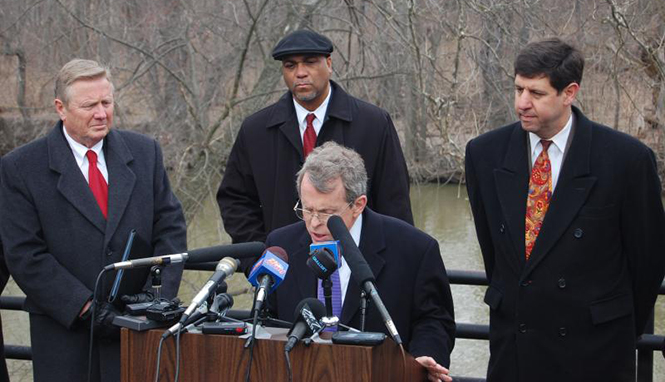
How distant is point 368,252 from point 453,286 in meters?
6.67

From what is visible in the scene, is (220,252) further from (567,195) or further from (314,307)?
(567,195)

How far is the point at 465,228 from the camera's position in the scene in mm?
11914

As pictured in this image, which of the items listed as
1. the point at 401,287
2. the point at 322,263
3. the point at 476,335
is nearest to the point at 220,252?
the point at 322,263

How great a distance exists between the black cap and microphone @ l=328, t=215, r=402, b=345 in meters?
1.98

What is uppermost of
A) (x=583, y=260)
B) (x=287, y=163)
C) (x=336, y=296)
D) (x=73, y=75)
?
(x=73, y=75)

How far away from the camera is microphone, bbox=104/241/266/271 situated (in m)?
3.14

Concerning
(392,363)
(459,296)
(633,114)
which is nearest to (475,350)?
(459,296)

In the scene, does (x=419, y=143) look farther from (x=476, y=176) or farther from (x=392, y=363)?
(x=392, y=363)

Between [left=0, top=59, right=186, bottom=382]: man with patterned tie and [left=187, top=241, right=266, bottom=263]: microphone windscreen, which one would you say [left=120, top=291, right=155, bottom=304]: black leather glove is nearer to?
[left=187, top=241, right=266, bottom=263]: microphone windscreen

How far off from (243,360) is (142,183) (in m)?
1.73

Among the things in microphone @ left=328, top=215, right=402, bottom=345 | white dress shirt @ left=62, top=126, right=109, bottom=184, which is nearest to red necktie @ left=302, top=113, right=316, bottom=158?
white dress shirt @ left=62, top=126, right=109, bottom=184

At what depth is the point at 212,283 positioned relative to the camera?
118 inches

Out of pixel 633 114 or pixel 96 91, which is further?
pixel 633 114

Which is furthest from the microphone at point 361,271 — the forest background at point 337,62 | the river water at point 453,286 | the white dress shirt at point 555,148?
the river water at point 453,286
